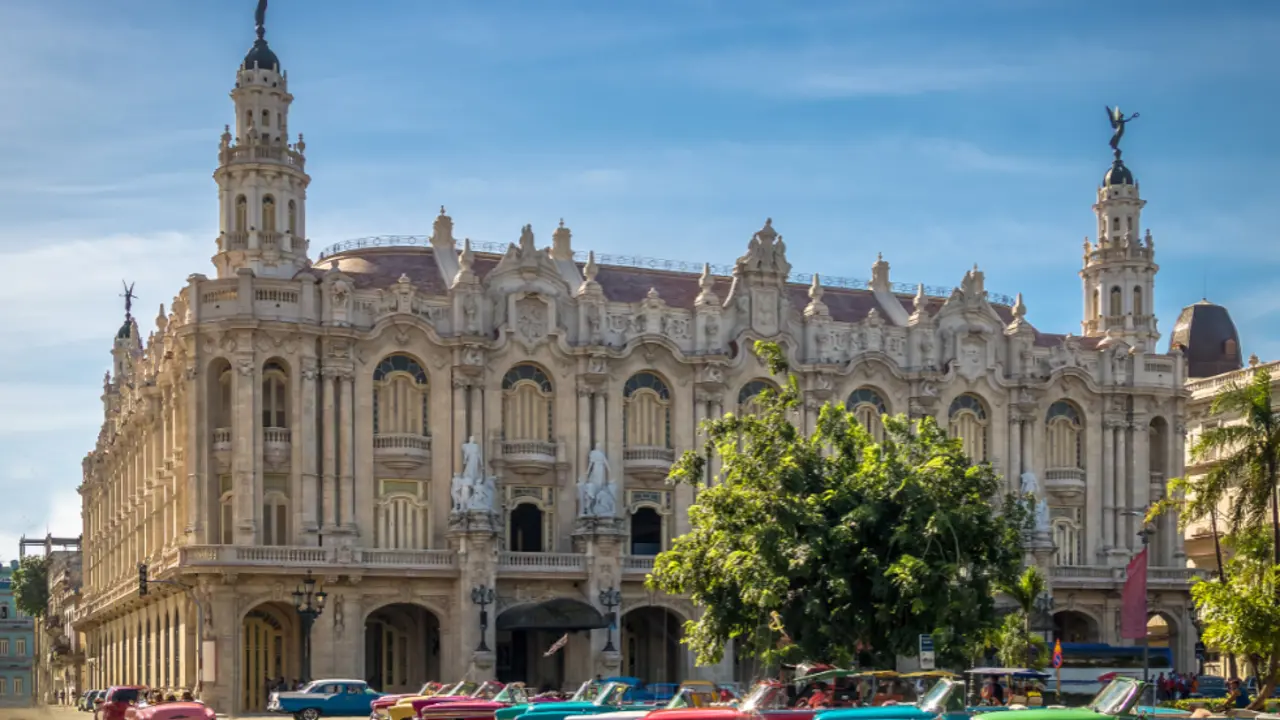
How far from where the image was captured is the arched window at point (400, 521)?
7350 cm

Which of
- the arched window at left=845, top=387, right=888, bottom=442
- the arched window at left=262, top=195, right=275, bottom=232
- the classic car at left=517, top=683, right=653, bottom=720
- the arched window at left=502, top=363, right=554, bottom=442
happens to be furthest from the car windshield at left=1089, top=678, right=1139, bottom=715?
the arched window at left=262, top=195, right=275, bottom=232

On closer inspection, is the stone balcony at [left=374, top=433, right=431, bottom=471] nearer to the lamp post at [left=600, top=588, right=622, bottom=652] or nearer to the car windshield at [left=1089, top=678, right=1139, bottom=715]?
the lamp post at [left=600, top=588, right=622, bottom=652]

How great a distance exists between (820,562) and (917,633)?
10.0 ft

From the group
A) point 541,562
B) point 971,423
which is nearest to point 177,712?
point 541,562

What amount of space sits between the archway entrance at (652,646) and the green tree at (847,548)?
25.5 metres

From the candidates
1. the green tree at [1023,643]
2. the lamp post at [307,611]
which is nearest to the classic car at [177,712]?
the lamp post at [307,611]

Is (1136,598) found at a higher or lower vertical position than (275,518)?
lower

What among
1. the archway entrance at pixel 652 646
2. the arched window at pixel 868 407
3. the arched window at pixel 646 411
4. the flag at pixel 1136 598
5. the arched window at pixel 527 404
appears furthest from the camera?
the arched window at pixel 868 407

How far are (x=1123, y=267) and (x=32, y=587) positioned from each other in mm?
92113

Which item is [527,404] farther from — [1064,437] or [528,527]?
[1064,437]

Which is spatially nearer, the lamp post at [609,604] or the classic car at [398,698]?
the classic car at [398,698]

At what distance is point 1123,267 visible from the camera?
89.9 m

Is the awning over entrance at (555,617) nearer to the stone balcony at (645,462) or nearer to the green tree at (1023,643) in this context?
the stone balcony at (645,462)

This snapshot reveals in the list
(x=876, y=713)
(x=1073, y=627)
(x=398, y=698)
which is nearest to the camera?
(x=876, y=713)
